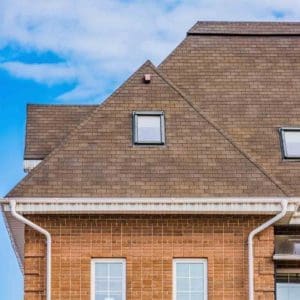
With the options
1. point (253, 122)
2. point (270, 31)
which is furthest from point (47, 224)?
point (270, 31)

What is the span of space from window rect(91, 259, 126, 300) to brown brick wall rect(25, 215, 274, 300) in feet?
0.50

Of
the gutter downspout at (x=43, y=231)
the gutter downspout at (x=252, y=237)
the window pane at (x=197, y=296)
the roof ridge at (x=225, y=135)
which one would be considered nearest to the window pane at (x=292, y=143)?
the roof ridge at (x=225, y=135)

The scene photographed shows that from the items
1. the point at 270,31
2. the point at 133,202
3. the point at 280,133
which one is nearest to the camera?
the point at 133,202

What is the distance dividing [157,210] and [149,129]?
2.52 meters

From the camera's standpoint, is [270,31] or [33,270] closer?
[33,270]

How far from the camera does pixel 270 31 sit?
1435 inches

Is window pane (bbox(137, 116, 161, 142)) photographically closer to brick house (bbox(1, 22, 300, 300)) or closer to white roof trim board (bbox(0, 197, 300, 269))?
brick house (bbox(1, 22, 300, 300))

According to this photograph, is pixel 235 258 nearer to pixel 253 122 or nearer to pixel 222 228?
pixel 222 228

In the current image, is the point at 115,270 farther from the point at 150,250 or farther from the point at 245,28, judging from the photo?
the point at 245,28

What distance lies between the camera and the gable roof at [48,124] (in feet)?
109

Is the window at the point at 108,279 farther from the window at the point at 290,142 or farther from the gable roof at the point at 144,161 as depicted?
the window at the point at 290,142

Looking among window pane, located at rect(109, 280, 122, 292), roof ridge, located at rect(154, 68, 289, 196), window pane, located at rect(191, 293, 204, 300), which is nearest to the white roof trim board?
roof ridge, located at rect(154, 68, 289, 196)

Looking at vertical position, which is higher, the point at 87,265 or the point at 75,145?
the point at 75,145

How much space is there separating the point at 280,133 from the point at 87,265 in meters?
5.66
